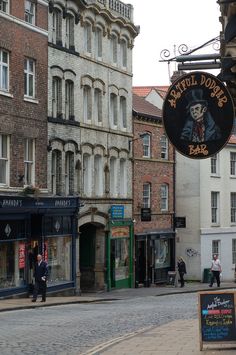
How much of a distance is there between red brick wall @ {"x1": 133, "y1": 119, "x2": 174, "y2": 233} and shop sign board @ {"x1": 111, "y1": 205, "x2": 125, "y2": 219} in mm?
1830

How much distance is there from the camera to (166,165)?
152 feet

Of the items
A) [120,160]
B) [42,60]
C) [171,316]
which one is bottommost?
[171,316]

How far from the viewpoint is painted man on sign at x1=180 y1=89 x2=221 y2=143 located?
10.9m

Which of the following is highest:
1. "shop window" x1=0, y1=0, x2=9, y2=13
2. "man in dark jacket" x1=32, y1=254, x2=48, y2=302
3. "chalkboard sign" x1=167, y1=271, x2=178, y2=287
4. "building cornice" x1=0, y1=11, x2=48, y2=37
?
"shop window" x1=0, y1=0, x2=9, y2=13

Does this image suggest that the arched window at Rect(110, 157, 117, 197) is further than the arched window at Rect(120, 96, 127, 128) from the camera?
No

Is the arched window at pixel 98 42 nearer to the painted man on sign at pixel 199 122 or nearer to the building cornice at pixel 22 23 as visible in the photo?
the building cornice at pixel 22 23

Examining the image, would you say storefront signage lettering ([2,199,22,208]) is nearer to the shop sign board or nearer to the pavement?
the shop sign board

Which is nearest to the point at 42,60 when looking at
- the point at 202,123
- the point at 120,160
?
the point at 120,160

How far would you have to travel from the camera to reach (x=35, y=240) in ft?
107

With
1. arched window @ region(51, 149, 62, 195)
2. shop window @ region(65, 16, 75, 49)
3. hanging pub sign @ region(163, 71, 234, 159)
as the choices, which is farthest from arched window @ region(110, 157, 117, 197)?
hanging pub sign @ region(163, 71, 234, 159)

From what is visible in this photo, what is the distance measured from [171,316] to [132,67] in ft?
72.3

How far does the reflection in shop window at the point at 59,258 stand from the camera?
3416 cm

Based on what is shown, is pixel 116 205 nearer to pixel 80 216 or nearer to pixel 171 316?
pixel 80 216

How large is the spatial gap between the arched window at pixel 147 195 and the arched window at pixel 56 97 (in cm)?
992
